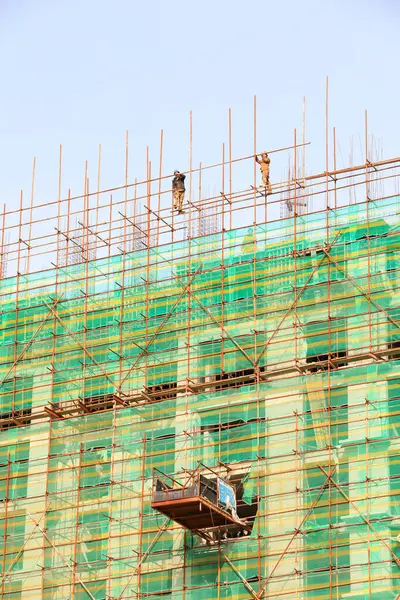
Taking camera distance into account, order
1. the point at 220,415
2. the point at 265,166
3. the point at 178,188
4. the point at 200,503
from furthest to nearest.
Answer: the point at 178,188
the point at 265,166
the point at 220,415
the point at 200,503

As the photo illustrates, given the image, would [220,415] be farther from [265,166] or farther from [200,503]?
[265,166]

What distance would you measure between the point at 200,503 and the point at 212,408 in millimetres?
4338

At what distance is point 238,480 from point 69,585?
526cm

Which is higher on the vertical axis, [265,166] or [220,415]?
[265,166]

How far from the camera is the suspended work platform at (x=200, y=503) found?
41.2 metres

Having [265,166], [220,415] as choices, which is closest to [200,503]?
[220,415]

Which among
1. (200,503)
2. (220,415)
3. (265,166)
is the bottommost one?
(200,503)

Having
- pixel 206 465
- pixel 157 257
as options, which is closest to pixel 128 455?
pixel 206 465

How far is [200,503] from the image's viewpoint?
4100cm

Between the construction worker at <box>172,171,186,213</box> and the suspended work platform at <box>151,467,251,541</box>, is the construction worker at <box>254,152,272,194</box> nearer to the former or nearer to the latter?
the construction worker at <box>172,171,186,213</box>

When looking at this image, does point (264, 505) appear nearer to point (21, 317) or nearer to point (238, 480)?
point (238, 480)

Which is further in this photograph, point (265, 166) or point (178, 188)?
point (178, 188)

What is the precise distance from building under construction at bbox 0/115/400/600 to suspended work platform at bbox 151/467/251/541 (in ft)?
0.18

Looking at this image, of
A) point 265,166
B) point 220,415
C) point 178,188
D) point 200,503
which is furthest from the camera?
point 178,188
